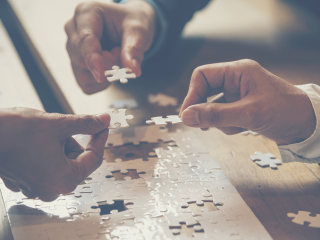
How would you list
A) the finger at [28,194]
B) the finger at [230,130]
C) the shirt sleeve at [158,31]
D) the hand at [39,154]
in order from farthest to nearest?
the shirt sleeve at [158,31], the finger at [230,130], the finger at [28,194], the hand at [39,154]

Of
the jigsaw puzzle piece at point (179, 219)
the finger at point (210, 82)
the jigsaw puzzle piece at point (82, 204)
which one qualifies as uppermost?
the finger at point (210, 82)

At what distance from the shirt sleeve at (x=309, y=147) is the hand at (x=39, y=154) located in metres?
0.85

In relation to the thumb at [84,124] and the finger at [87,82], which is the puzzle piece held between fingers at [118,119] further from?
the finger at [87,82]

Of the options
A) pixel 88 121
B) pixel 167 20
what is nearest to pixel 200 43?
pixel 167 20

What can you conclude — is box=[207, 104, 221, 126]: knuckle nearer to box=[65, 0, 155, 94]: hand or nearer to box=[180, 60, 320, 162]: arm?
box=[180, 60, 320, 162]: arm

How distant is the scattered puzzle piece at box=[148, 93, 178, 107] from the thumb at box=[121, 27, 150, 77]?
277mm

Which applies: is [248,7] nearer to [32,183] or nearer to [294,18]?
[294,18]

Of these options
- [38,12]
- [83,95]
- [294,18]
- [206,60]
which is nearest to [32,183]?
[83,95]

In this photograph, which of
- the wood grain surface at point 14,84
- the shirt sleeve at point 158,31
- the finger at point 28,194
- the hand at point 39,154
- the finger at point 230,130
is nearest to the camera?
the hand at point 39,154

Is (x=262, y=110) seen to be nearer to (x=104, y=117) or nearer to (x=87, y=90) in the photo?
(x=104, y=117)

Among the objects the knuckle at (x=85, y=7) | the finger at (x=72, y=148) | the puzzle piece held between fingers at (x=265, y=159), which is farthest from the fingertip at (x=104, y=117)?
the knuckle at (x=85, y=7)

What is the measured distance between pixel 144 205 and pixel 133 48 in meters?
0.95

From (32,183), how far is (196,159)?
0.72 metres

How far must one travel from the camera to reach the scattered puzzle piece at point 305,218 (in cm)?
110
